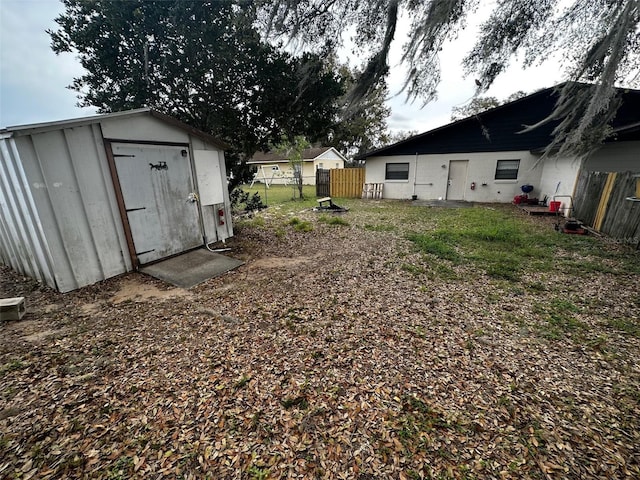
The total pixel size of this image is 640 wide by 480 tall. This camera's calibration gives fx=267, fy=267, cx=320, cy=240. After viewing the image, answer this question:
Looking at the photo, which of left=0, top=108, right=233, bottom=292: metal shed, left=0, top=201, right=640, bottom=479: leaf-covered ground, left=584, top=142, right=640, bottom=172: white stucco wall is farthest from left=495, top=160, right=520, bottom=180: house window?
left=0, top=108, right=233, bottom=292: metal shed

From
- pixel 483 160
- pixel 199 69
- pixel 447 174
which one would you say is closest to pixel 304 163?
pixel 447 174

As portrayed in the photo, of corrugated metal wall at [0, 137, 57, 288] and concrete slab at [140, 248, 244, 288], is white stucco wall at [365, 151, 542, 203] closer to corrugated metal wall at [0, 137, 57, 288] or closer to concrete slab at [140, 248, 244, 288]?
concrete slab at [140, 248, 244, 288]

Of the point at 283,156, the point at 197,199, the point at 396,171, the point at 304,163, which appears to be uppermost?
the point at 283,156

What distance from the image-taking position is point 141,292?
13.2 ft

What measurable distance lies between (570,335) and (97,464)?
14.5 ft

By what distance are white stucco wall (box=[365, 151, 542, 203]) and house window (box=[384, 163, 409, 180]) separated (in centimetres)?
17

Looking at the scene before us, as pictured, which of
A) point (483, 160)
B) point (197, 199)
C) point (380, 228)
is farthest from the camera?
point (483, 160)

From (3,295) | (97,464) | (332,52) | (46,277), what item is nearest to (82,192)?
(46,277)

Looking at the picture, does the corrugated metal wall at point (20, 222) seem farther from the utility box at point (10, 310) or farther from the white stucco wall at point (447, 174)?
the white stucco wall at point (447, 174)

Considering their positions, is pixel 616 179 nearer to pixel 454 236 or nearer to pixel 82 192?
pixel 454 236

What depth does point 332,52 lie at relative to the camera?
16.0 feet

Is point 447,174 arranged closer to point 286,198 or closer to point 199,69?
point 286,198

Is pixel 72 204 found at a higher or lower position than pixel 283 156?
lower

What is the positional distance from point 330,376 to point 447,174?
1369 cm
